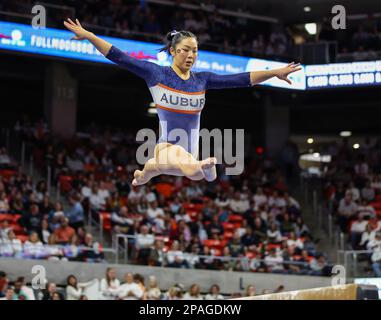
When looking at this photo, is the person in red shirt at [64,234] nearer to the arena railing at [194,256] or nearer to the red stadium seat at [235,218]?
the arena railing at [194,256]

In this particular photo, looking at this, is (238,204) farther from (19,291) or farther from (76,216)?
(19,291)

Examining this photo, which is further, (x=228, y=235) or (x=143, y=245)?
(x=228, y=235)

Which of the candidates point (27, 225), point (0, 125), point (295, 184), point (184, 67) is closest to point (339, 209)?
point (295, 184)

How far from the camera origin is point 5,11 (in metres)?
18.6

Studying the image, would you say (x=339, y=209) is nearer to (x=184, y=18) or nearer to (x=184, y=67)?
(x=184, y=18)

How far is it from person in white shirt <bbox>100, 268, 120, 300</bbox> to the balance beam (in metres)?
6.50

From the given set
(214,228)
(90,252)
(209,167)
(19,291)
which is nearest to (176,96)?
(209,167)

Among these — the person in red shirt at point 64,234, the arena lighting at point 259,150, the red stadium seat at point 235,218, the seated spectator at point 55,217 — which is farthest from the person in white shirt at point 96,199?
the arena lighting at point 259,150

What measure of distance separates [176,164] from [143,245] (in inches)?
364

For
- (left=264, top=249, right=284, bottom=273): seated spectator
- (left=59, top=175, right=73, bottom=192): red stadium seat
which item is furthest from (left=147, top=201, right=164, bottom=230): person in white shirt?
(left=264, top=249, right=284, bottom=273): seated spectator

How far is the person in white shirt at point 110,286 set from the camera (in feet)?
48.2

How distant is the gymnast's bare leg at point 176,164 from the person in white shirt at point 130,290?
753 centimetres

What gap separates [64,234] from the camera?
1563 centimetres

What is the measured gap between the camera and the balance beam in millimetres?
8516
